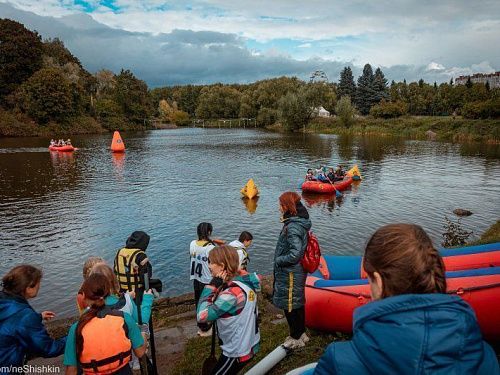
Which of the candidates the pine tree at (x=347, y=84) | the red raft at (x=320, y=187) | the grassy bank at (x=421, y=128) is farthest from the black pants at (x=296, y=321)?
the pine tree at (x=347, y=84)

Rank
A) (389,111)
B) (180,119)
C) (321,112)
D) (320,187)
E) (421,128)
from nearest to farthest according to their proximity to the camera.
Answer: (320,187), (421,128), (389,111), (321,112), (180,119)

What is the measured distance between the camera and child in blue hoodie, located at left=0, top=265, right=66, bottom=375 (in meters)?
3.37

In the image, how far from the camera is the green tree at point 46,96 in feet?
215

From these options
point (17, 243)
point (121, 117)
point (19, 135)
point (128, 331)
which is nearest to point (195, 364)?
point (128, 331)

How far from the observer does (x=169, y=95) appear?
155 meters

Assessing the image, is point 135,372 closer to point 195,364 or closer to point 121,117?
point 195,364

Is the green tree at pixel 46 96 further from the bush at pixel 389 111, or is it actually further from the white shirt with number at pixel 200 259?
the white shirt with number at pixel 200 259

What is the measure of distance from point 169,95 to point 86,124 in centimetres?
8612

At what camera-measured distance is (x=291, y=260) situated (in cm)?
485

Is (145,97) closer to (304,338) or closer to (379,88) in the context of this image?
(379,88)

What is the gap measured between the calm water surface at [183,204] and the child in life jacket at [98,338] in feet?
22.9

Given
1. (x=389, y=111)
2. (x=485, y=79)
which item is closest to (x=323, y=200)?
(x=389, y=111)

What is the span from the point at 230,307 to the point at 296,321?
206cm

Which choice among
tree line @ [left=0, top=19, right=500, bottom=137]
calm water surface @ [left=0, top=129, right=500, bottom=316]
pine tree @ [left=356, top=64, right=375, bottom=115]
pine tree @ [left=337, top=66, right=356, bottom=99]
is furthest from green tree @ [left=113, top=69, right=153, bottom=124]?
calm water surface @ [left=0, top=129, right=500, bottom=316]
